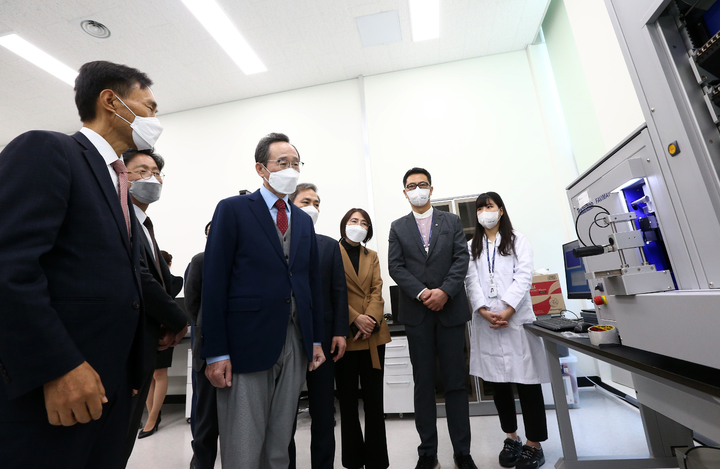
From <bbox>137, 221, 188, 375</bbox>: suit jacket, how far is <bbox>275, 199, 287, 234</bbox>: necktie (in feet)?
1.52

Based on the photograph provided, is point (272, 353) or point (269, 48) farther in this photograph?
point (269, 48)

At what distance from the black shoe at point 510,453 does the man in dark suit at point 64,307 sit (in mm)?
1834

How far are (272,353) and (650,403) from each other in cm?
130

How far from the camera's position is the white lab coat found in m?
1.86

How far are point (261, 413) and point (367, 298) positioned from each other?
948mm

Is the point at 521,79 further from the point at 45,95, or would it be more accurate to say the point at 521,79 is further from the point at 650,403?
the point at 45,95

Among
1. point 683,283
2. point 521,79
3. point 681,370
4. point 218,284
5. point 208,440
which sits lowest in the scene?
point 208,440

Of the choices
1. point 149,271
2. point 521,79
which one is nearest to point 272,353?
point 149,271

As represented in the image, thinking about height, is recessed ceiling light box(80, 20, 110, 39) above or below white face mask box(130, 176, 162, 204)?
above

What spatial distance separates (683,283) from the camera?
84 cm

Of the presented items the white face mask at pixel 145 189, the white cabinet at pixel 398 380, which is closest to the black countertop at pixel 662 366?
the white cabinet at pixel 398 380

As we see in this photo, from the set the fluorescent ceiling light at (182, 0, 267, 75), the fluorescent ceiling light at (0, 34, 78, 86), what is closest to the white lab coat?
the fluorescent ceiling light at (182, 0, 267, 75)

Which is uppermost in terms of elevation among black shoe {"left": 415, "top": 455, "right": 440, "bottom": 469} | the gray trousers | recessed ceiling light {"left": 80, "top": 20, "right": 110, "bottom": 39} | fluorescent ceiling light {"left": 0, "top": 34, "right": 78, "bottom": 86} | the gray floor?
recessed ceiling light {"left": 80, "top": 20, "right": 110, "bottom": 39}

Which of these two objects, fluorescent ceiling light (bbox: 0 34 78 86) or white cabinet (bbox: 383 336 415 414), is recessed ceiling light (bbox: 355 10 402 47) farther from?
white cabinet (bbox: 383 336 415 414)
